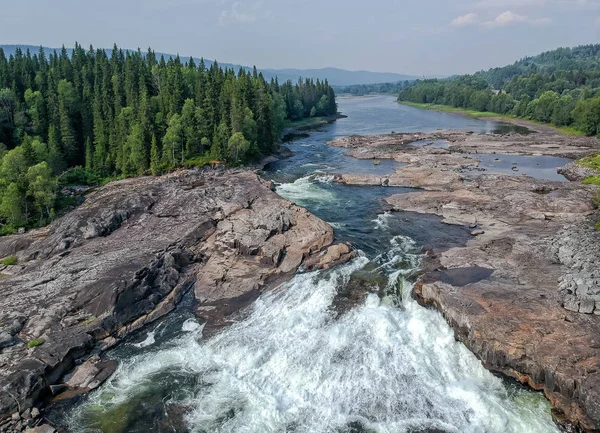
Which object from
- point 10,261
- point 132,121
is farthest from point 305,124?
point 10,261

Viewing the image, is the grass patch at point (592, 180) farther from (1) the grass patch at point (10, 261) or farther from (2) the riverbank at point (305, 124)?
(2) the riverbank at point (305, 124)

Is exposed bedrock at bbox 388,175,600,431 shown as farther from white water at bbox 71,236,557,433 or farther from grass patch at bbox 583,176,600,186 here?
grass patch at bbox 583,176,600,186

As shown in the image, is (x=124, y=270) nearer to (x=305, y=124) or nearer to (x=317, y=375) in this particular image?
(x=317, y=375)

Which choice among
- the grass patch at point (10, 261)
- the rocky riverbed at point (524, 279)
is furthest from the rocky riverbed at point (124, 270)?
the rocky riverbed at point (524, 279)

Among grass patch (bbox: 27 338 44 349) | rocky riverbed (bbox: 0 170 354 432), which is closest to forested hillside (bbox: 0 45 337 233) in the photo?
rocky riverbed (bbox: 0 170 354 432)

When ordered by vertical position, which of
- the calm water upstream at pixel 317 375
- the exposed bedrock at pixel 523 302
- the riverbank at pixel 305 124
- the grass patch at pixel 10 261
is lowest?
the calm water upstream at pixel 317 375

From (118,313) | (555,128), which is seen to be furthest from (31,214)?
(555,128)

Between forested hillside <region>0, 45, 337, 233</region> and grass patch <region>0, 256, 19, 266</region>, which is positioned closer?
grass patch <region>0, 256, 19, 266</region>
